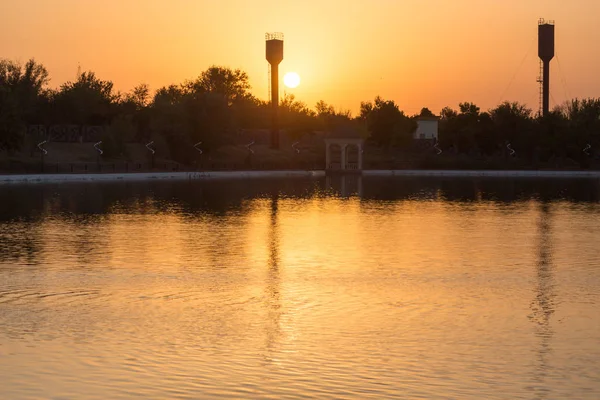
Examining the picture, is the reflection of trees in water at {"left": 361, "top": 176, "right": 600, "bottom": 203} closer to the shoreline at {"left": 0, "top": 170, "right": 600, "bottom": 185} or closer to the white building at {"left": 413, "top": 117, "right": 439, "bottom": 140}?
the shoreline at {"left": 0, "top": 170, "right": 600, "bottom": 185}

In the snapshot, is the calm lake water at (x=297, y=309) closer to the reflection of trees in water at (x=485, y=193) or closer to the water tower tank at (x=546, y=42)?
the reflection of trees in water at (x=485, y=193)

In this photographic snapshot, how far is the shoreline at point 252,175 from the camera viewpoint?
275 feet

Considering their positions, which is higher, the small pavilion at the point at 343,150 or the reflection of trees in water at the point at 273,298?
the small pavilion at the point at 343,150

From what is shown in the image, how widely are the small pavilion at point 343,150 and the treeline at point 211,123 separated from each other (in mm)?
14762

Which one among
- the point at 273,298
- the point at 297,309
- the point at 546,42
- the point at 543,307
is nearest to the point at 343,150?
the point at 546,42

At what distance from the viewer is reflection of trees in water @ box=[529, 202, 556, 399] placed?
48.8 feet

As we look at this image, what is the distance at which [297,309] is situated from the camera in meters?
19.9

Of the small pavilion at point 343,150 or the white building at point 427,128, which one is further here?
the white building at point 427,128

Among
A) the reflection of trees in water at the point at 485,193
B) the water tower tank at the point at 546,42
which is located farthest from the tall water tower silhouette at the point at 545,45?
the reflection of trees in water at the point at 485,193

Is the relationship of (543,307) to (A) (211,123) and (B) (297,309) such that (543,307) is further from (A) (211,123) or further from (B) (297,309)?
(A) (211,123)

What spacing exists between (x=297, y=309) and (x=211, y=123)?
320 feet

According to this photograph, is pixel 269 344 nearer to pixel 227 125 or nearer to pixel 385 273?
pixel 385 273

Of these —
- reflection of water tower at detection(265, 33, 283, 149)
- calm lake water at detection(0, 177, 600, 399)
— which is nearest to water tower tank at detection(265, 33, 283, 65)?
reflection of water tower at detection(265, 33, 283, 149)

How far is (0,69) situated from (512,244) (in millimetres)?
100803
